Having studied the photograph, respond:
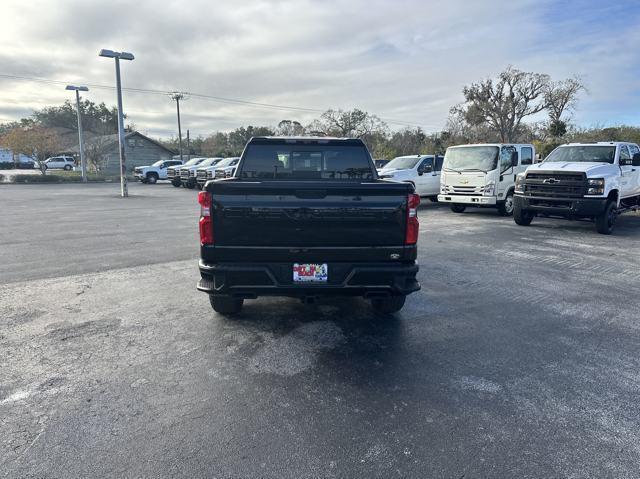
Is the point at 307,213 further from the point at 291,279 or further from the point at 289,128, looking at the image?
the point at 289,128

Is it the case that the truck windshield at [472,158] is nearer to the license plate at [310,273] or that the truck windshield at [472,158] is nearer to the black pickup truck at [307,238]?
the black pickup truck at [307,238]

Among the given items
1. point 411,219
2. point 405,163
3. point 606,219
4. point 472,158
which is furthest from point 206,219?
point 405,163

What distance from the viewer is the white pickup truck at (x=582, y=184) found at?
404 inches

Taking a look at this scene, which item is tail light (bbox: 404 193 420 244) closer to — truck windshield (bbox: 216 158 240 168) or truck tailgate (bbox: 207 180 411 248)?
truck tailgate (bbox: 207 180 411 248)

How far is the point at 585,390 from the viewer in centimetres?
343

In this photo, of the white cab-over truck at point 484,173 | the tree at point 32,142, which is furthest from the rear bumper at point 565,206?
the tree at point 32,142

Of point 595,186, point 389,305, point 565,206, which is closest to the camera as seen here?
point 389,305

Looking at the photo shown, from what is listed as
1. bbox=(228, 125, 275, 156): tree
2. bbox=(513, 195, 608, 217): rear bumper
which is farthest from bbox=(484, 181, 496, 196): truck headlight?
bbox=(228, 125, 275, 156): tree

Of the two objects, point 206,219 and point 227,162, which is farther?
point 227,162

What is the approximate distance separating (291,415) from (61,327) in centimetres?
308

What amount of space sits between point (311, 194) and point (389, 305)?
1826 millimetres

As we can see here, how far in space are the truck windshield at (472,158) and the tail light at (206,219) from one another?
11618 mm

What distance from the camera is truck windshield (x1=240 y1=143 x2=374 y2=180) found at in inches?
229

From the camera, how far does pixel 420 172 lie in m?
16.1
